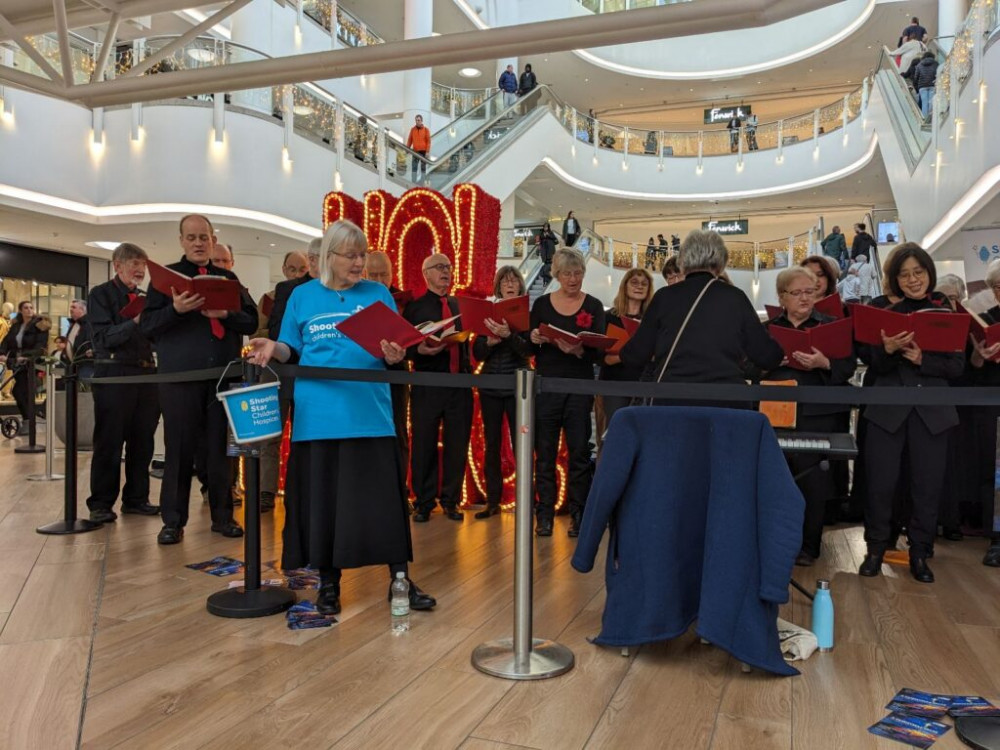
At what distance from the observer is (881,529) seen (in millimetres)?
3887

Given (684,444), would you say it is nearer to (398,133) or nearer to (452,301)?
(452,301)

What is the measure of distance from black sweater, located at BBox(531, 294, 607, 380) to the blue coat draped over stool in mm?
2059

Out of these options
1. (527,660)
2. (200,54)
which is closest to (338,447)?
(527,660)

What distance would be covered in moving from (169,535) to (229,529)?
31 centimetres

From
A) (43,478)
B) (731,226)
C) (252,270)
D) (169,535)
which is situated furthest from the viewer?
(731,226)

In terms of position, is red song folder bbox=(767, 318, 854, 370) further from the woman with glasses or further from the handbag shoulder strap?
the handbag shoulder strap

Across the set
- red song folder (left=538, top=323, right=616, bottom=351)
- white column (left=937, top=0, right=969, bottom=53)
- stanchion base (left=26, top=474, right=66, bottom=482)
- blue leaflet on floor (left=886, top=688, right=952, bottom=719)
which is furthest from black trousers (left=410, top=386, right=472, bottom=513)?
white column (left=937, top=0, right=969, bottom=53)

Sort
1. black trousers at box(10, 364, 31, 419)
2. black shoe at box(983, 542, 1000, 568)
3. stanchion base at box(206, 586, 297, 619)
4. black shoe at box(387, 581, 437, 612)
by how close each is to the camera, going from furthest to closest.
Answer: black trousers at box(10, 364, 31, 419)
black shoe at box(983, 542, 1000, 568)
black shoe at box(387, 581, 437, 612)
stanchion base at box(206, 586, 297, 619)

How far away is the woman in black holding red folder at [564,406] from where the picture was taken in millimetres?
4727

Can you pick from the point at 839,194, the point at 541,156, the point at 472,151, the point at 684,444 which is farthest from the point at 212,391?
the point at 839,194

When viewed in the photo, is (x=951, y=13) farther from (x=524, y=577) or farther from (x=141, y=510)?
(x=524, y=577)

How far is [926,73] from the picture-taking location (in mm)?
11281

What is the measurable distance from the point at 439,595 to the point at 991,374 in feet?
10.4

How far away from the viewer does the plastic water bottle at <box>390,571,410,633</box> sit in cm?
297
